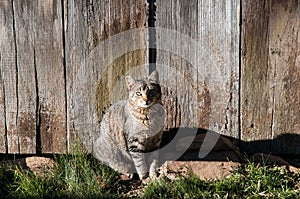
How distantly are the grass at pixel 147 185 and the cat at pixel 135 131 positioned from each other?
0.64ft

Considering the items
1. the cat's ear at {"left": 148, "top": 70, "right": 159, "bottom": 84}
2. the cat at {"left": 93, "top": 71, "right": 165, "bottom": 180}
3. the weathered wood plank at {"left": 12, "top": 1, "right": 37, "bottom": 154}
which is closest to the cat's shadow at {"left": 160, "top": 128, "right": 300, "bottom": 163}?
the cat at {"left": 93, "top": 71, "right": 165, "bottom": 180}

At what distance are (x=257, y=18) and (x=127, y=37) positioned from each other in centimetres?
131

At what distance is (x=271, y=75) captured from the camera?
5.38 meters

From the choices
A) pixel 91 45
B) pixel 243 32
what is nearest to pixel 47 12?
pixel 91 45

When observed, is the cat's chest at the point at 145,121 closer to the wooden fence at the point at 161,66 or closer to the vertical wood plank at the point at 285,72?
the wooden fence at the point at 161,66

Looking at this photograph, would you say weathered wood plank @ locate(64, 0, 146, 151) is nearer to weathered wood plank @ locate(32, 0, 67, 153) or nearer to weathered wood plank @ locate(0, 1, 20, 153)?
weathered wood plank @ locate(32, 0, 67, 153)

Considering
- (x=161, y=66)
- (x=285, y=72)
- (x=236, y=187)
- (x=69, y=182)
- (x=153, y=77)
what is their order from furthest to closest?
(x=161, y=66), (x=285, y=72), (x=153, y=77), (x=69, y=182), (x=236, y=187)

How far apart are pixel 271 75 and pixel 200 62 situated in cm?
73

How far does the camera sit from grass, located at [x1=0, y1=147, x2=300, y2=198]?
4.76 meters

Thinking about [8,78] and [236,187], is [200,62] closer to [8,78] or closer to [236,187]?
[236,187]

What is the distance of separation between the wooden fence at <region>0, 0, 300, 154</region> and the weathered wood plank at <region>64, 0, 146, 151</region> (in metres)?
0.01

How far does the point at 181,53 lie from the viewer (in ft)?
17.7

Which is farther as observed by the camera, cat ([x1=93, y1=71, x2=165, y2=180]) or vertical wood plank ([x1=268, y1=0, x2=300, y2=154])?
vertical wood plank ([x1=268, y1=0, x2=300, y2=154])

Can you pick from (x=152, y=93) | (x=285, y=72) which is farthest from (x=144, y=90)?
(x=285, y=72)
